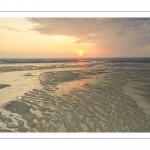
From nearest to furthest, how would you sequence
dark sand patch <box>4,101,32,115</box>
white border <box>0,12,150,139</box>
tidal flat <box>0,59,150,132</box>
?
white border <box>0,12,150,139</box>, tidal flat <box>0,59,150,132</box>, dark sand patch <box>4,101,32,115</box>

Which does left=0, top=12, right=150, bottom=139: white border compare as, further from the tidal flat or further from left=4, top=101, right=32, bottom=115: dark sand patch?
left=4, top=101, right=32, bottom=115: dark sand patch

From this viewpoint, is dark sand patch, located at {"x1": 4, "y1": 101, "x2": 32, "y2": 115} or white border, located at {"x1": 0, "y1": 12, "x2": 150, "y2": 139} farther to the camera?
dark sand patch, located at {"x1": 4, "y1": 101, "x2": 32, "y2": 115}
